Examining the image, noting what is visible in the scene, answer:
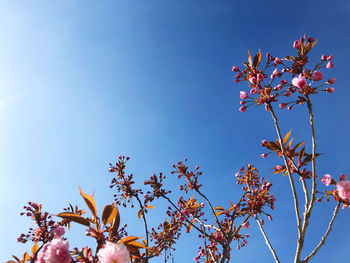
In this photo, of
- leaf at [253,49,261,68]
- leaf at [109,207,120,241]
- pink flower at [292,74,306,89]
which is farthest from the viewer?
leaf at [253,49,261,68]

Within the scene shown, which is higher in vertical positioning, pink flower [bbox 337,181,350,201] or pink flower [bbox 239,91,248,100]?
pink flower [bbox 239,91,248,100]

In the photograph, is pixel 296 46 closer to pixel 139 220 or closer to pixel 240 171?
pixel 240 171

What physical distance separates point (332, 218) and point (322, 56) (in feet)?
6.46

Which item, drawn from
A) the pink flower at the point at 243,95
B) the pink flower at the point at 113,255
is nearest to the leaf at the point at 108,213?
the pink flower at the point at 113,255

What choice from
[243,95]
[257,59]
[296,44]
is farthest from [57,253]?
[296,44]

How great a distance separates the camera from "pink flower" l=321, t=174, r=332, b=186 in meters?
2.71

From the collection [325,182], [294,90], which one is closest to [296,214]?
[325,182]

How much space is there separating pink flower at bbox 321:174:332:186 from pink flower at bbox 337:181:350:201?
0.52 feet

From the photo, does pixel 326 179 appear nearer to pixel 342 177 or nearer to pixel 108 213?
pixel 342 177

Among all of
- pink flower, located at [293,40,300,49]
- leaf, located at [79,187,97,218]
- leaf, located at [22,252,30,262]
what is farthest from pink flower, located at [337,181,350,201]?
leaf, located at [22,252,30,262]

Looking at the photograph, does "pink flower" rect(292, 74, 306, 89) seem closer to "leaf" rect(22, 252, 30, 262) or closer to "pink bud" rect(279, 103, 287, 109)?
"pink bud" rect(279, 103, 287, 109)

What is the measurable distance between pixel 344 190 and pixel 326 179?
249mm

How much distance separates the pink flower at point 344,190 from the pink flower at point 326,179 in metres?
0.16

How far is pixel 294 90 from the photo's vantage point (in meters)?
3.00
